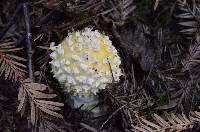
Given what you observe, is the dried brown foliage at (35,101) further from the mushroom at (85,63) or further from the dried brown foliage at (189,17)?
the dried brown foliage at (189,17)

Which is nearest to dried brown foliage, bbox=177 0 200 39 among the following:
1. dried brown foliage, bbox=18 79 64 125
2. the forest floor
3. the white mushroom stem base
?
the forest floor

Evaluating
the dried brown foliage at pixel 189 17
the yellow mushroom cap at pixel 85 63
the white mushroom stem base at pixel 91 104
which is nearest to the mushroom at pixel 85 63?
the yellow mushroom cap at pixel 85 63

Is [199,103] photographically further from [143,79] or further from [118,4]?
[118,4]

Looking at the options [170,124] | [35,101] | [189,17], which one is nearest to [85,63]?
[35,101]

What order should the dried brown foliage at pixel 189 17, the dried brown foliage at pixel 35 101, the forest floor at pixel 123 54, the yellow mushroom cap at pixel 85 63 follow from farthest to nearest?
the dried brown foliage at pixel 189 17 < the forest floor at pixel 123 54 < the yellow mushroom cap at pixel 85 63 < the dried brown foliage at pixel 35 101

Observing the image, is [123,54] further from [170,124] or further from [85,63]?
[170,124]

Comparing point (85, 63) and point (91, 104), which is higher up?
point (85, 63)

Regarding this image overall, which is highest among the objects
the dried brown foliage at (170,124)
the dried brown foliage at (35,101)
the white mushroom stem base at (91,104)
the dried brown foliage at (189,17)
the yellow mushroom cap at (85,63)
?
the dried brown foliage at (189,17)
